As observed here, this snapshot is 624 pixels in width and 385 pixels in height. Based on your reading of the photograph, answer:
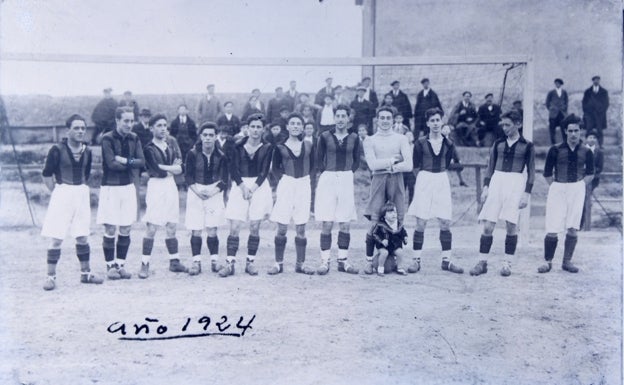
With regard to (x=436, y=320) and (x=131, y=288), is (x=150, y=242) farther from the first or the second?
(x=436, y=320)

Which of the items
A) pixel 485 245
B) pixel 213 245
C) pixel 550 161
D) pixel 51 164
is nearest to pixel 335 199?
pixel 213 245

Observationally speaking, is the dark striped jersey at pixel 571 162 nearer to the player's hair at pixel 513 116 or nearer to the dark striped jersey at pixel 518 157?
the dark striped jersey at pixel 518 157

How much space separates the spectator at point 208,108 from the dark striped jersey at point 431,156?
3.91 metres

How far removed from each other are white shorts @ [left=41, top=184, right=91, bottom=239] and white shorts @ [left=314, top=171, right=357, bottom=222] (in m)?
2.47

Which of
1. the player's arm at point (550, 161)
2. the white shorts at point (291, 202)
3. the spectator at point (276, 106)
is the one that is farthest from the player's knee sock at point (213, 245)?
the player's arm at point (550, 161)

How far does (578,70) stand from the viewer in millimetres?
10539

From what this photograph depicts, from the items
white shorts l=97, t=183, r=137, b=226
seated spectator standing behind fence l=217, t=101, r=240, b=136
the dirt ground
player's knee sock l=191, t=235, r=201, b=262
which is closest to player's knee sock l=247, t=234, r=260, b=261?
the dirt ground

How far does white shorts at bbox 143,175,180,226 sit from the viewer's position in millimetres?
6145

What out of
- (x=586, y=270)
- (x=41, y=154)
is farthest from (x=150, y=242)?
(x=41, y=154)

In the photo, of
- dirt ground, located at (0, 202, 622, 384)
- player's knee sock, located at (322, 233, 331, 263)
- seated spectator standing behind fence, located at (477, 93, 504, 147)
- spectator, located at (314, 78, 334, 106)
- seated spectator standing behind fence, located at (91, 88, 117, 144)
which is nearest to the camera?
dirt ground, located at (0, 202, 622, 384)

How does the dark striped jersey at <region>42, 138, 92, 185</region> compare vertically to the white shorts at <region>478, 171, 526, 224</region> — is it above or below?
above

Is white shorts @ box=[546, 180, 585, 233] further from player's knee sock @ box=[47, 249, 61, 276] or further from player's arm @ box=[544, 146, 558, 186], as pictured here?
player's knee sock @ box=[47, 249, 61, 276]

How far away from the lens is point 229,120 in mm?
8852

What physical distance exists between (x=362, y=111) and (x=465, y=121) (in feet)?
8.16
